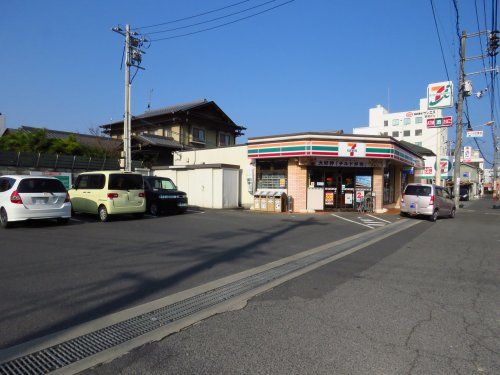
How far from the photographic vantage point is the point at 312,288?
5.73 metres

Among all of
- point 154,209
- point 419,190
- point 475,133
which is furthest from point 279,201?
point 475,133

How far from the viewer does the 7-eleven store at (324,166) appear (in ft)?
64.4

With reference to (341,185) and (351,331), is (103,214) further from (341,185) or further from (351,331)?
(341,185)

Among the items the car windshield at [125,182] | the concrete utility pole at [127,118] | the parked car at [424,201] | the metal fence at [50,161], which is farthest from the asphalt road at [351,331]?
the metal fence at [50,161]

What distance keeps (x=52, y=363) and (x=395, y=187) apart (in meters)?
26.0

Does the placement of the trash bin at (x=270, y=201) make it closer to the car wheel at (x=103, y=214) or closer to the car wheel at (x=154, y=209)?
the car wheel at (x=154, y=209)

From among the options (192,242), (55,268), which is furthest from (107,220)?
(55,268)

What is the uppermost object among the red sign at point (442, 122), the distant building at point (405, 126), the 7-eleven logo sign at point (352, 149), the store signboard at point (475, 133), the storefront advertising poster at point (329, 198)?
the distant building at point (405, 126)

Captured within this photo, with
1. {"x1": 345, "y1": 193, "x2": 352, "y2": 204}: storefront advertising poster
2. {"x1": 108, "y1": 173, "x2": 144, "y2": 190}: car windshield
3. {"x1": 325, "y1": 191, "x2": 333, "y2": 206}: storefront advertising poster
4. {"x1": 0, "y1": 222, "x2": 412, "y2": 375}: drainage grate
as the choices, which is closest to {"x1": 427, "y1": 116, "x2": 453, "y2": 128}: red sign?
{"x1": 345, "y1": 193, "x2": 352, "y2": 204}: storefront advertising poster

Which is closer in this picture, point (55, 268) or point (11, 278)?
point (11, 278)

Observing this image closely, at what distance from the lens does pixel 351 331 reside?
161 inches

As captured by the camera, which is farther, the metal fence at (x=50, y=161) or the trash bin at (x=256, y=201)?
the trash bin at (x=256, y=201)

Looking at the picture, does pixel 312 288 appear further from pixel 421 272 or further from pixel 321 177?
pixel 321 177

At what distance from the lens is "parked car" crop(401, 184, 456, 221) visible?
17.5 metres
